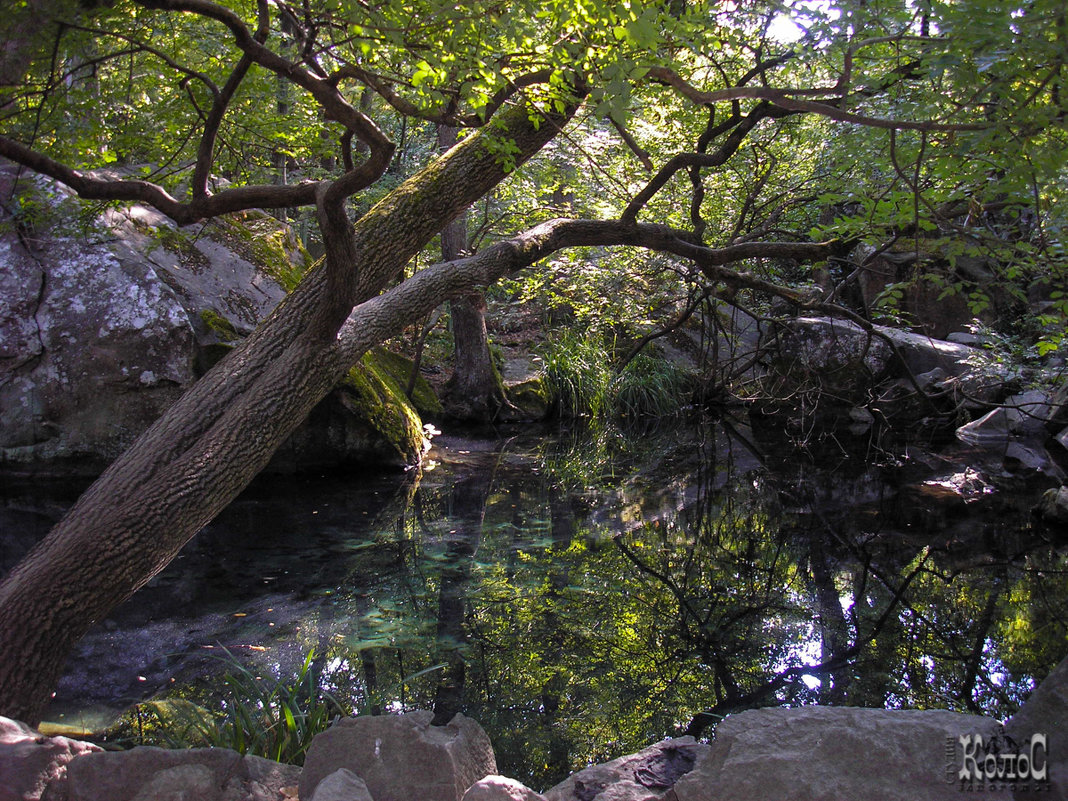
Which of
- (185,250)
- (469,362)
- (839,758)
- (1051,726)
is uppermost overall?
(469,362)

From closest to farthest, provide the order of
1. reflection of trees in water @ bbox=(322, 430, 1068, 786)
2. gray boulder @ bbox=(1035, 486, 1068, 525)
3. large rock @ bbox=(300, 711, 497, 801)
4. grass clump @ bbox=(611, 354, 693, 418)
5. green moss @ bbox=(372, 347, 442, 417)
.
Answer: large rock @ bbox=(300, 711, 497, 801) < reflection of trees in water @ bbox=(322, 430, 1068, 786) < gray boulder @ bbox=(1035, 486, 1068, 525) < green moss @ bbox=(372, 347, 442, 417) < grass clump @ bbox=(611, 354, 693, 418)

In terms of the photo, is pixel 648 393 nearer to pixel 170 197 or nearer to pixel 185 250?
pixel 185 250

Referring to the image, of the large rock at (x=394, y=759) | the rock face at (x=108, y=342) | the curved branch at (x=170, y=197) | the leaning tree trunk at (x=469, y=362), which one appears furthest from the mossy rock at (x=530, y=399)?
the large rock at (x=394, y=759)

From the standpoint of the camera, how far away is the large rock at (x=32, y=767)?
1.92 metres

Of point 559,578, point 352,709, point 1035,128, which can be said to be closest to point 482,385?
point 559,578

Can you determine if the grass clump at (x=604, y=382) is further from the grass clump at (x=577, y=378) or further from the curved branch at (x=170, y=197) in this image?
the curved branch at (x=170, y=197)

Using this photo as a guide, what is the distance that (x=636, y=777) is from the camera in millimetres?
2160

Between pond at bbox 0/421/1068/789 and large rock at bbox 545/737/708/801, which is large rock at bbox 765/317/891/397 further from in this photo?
large rock at bbox 545/737/708/801

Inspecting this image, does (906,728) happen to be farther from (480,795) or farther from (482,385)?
(482,385)

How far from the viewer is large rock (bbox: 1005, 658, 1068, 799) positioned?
6.11 feet

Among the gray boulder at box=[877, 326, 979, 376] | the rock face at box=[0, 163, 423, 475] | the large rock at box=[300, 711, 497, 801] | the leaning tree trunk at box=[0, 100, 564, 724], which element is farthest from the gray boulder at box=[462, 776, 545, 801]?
the gray boulder at box=[877, 326, 979, 376]

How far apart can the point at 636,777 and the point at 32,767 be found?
158 centimetres

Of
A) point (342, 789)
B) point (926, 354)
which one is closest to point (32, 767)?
point (342, 789)

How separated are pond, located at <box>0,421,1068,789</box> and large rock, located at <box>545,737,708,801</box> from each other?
744 millimetres
